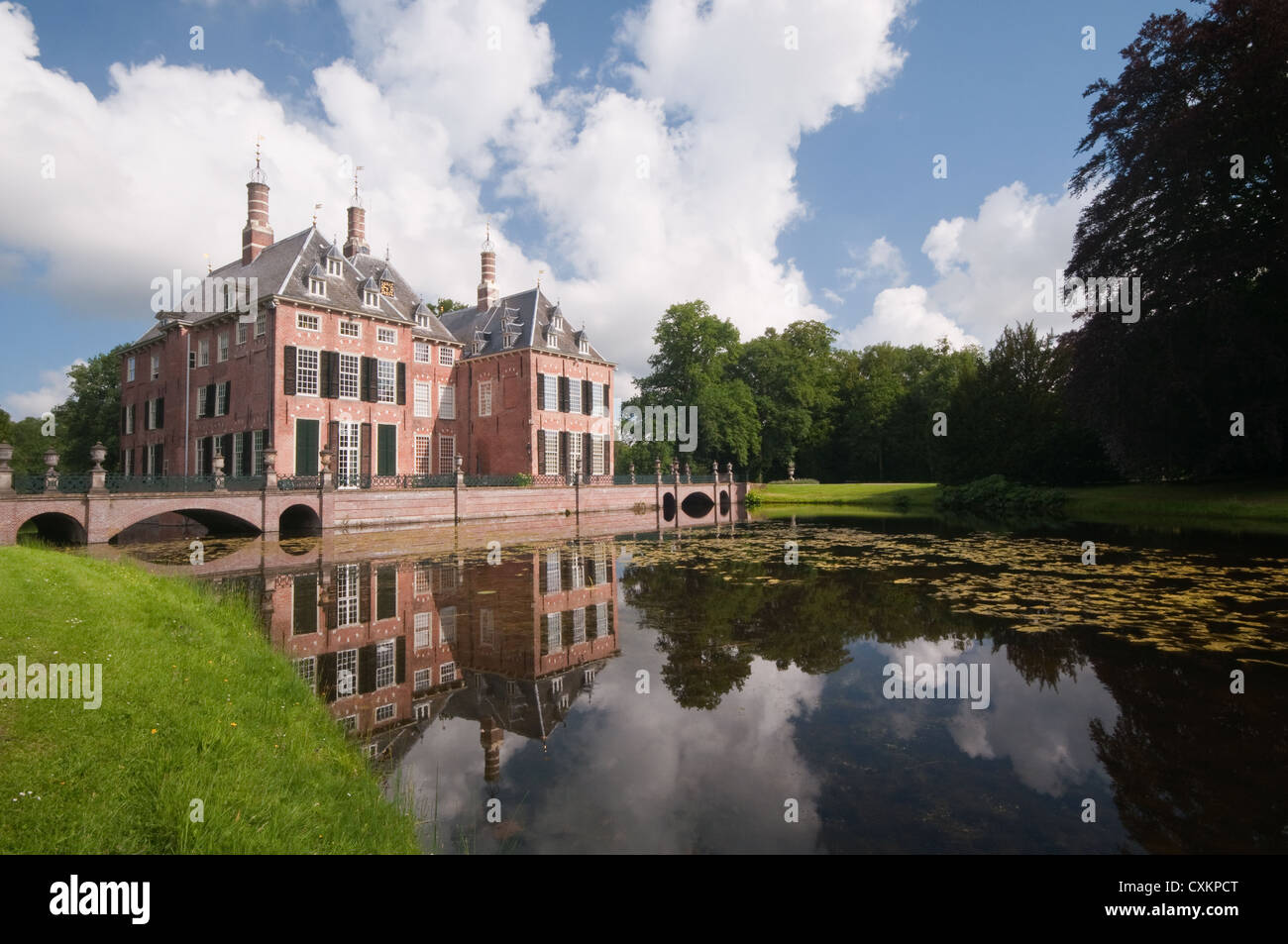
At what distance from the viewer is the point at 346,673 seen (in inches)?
271

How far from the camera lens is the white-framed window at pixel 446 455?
121 feet

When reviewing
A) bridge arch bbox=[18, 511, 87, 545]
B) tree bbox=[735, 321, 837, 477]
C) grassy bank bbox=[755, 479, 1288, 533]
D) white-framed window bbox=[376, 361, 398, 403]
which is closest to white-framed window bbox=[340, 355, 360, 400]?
white-framed window bbox=[376, 361, 398, 403]

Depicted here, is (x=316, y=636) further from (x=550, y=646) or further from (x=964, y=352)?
(x=964, y=352)

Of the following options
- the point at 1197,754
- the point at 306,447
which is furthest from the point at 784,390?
the point at 1197,754

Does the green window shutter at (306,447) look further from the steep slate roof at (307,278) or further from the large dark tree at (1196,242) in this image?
the large dark tree at (1196,242)

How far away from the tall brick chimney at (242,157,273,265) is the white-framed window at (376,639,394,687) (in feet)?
110

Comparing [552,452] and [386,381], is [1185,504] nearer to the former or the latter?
[552,452]

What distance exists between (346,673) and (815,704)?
4689 mm

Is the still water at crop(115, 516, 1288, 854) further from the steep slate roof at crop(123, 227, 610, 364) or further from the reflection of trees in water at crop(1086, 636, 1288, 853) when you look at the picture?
the steep slate roof at crop(123, 227, 610, 364)

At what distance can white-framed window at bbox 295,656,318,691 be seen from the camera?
21.1 ft

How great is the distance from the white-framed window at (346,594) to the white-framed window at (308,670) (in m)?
1.75

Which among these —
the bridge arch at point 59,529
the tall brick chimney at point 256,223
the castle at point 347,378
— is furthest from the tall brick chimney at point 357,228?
the bridge arch at point 59,529
